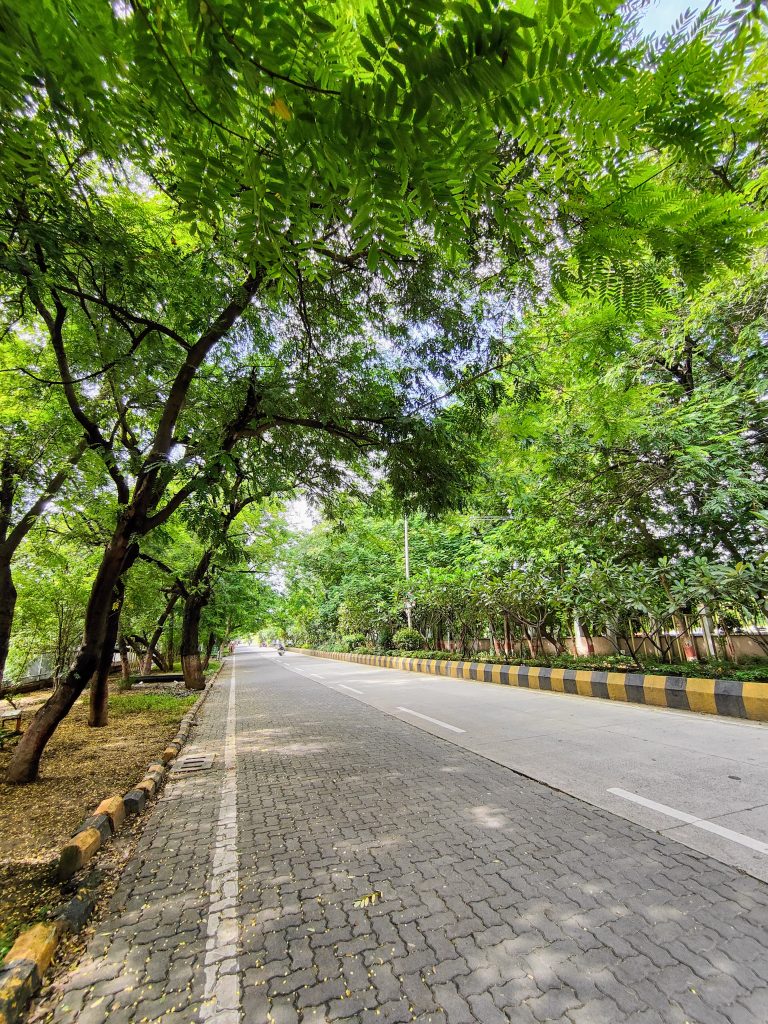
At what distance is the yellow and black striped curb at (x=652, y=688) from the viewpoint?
7445 millimetres

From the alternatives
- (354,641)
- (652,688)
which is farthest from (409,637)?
(652,688)

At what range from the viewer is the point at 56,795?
518cm

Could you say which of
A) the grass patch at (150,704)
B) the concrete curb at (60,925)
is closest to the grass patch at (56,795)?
the concrete curb at (60,925)

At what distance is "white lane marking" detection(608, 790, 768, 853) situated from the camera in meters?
3.30

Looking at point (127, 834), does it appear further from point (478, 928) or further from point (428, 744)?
point (428, 744)

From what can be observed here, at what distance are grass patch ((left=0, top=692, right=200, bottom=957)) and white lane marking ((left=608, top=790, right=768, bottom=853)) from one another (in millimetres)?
4445

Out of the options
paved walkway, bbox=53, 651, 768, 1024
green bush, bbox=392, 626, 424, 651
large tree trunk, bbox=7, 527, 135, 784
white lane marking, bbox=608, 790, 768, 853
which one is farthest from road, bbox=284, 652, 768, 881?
green bush, bbox=392, 626, 424, 651

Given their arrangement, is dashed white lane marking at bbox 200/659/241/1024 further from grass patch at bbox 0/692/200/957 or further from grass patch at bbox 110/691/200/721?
grass patch at bbox 110/691/200/721

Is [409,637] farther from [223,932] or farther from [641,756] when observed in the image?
[223,932]

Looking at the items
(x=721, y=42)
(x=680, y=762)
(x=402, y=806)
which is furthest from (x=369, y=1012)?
(x=680, y=762)

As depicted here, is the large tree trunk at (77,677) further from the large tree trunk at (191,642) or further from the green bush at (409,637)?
the green bush at (409,637)

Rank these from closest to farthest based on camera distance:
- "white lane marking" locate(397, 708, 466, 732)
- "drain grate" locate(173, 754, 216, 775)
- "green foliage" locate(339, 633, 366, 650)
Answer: "drain grate" locate(173, 754, 216, 775), "white lane marking" locate(397, 708, 466, 732), "green foliage" locate(339, 633, 366, 650)

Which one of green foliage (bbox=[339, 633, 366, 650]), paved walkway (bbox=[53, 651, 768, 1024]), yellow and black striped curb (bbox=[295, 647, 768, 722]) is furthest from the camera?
green foliage (bbox=[339, 633, 366, 650])

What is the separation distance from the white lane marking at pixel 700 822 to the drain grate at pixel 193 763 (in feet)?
16.6
